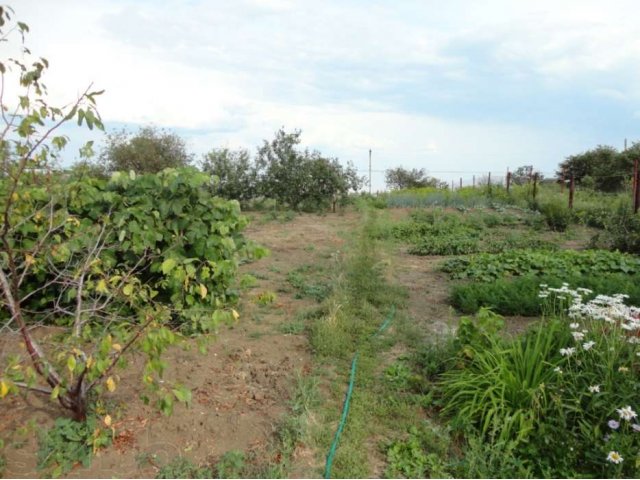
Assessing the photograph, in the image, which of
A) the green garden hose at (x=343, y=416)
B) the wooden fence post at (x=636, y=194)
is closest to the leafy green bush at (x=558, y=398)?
the green garden hose at (x=343, y=416)

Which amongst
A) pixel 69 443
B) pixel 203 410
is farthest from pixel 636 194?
pixel 69 443

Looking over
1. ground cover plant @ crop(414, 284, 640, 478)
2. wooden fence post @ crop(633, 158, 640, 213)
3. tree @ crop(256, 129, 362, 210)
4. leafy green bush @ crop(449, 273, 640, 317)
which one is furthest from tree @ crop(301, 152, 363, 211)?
ground cover plant @ crop(414, 284, 640, 478)

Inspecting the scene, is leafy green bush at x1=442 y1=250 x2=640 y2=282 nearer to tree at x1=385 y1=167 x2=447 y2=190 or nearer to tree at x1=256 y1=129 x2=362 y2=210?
tree at x1=256 y1=129 x2=362 y2=210

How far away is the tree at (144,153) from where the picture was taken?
15.1 meters

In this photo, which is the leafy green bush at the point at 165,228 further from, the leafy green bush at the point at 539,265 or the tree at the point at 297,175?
the tree at the point at 297,175

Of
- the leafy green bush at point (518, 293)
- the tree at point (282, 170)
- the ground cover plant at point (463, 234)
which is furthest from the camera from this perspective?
the tree at point (282, 170)

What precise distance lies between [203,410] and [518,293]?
3368 millimetres

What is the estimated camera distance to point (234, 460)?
2.48m

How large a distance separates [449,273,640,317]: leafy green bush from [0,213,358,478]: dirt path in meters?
1.74

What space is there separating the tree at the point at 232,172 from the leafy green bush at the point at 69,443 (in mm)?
11317

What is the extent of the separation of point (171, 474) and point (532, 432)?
1851mm

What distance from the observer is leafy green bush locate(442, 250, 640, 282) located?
6.02m

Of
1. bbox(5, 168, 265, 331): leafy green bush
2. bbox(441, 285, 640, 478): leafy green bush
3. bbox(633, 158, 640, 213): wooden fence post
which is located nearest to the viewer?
bbox(441, 285, 640, 478): leafy green bush

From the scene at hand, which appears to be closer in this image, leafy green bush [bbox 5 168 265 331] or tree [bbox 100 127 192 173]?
leafy green bush [bbox 5 168 265 331]
